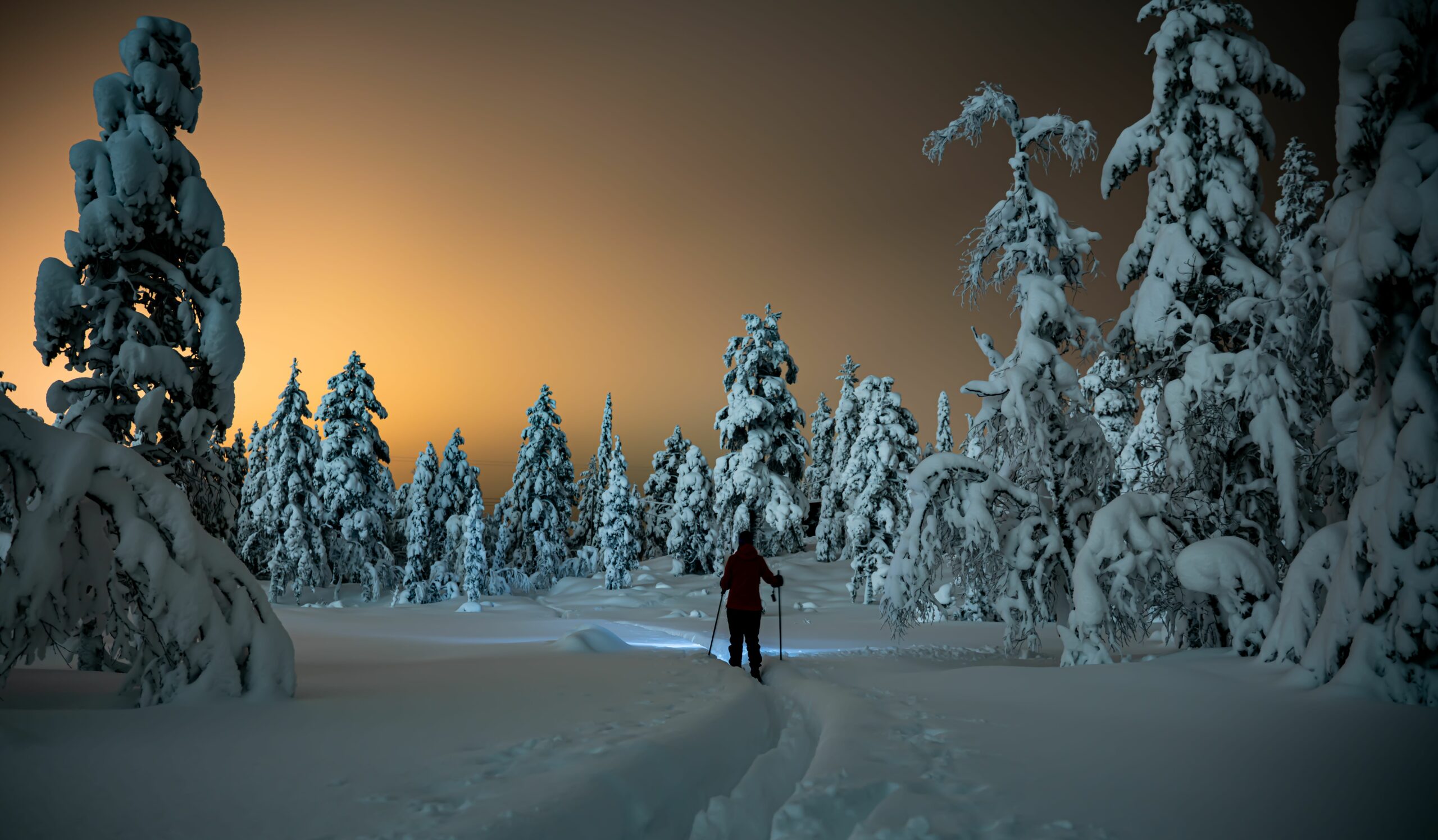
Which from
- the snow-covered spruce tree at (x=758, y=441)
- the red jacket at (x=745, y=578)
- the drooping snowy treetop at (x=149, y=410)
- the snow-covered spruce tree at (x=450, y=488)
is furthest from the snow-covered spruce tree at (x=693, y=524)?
the drooping snowy treetop at (x=149, y=410)

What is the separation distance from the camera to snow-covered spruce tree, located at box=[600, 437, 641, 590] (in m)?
37.3

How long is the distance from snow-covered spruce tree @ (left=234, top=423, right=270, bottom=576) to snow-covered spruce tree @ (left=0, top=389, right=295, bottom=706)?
30177 mm

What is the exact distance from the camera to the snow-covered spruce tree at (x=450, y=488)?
42.2 meters

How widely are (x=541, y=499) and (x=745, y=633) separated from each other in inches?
1373

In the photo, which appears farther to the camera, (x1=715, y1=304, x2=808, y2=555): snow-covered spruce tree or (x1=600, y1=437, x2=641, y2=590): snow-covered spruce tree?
(x1=600, y1=437, x2=641, y2=590): snow-covered spruce tree

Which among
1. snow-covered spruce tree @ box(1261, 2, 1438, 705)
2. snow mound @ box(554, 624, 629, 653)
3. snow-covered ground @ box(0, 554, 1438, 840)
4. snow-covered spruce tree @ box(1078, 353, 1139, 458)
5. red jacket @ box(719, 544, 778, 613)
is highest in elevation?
snow-covered spruce tree @ box(1078, 353, 1139, 458)

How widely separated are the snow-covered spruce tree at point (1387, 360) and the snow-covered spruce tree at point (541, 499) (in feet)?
132

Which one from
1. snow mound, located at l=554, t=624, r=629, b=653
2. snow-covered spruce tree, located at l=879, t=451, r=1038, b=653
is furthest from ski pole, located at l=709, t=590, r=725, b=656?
snow-covered spruce tree, located at l=879, t=451, r=1038, b=653

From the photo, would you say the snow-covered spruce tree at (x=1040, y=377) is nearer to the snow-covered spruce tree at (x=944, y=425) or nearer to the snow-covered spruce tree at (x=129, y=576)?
the snow-covered spruce tree at (x=129, y=576)

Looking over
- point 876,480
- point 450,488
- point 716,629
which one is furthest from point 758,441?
point 450,488

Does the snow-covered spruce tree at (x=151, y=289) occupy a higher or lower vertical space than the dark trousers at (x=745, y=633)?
higher

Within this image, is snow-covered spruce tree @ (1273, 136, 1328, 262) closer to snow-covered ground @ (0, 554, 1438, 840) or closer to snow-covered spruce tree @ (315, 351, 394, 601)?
snow-covered ground @ (0, 554, 1438, 840)

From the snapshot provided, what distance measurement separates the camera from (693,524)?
124 ft

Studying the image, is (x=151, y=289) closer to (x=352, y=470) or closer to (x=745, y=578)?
(x=745, y=578)
